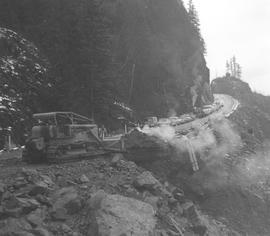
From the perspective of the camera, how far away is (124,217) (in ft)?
46.0

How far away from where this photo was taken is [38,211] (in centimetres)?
1348

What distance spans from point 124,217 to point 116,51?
4117cm

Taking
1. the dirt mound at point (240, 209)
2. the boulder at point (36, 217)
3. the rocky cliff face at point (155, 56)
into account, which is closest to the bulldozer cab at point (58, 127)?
the boulder at point (36, 217)

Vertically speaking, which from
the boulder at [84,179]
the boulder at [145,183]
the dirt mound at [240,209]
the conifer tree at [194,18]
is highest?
the conifer tree at [194,18]

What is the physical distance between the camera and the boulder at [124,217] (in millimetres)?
13266

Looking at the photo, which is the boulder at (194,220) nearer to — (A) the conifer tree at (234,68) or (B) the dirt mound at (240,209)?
(B) the dirt mound at (240,209)

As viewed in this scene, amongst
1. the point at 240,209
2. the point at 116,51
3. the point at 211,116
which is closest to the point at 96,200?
the point at 240,209

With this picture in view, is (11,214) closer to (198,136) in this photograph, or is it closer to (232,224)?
(232,224)

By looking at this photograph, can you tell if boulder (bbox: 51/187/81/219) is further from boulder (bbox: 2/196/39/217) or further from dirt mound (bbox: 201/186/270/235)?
dirt mound (bbox: 201/186/270/235)

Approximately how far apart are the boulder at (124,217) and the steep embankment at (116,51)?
20.5 metres

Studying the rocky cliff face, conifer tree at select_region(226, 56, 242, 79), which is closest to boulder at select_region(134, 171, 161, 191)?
the rocky cliff face

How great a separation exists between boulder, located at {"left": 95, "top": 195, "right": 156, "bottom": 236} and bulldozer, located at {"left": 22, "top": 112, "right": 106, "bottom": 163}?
20.6 feet

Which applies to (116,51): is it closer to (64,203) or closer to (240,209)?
(240,209)

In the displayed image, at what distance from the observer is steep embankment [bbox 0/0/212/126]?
3606 centimetres
